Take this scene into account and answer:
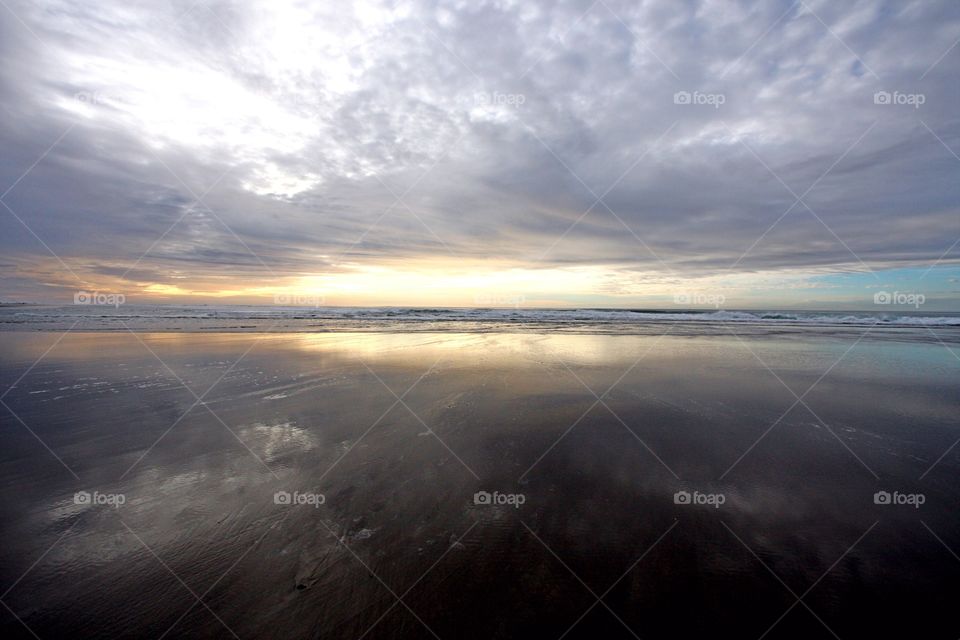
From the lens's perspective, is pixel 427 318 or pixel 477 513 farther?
pixel 427 318

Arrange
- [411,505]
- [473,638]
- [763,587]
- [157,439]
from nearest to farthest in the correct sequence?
[473,638] → [763,587] → [411,505] → [157,439]

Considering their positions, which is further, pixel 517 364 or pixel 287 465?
pixel 517 364

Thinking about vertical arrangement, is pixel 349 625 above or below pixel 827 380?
below

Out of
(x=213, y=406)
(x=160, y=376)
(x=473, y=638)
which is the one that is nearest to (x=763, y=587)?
(x=473, y=638)

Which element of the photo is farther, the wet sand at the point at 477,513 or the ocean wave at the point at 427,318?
the ocean wave at the point at 427,318

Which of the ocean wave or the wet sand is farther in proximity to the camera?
the ocean wave

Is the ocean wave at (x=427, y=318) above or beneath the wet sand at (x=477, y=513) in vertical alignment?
above

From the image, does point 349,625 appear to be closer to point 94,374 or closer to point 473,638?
point 473,638

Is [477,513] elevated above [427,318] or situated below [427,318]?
below
